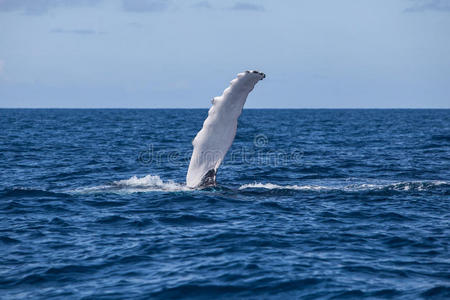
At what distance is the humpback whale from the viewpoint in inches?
460

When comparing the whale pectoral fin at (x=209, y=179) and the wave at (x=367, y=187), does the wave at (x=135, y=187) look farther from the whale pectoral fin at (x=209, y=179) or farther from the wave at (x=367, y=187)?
the wave at (x=367, y=187)

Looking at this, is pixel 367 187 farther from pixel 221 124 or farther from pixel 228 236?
pixel 228 236

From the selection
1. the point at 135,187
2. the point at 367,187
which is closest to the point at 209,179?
the point at 135,187

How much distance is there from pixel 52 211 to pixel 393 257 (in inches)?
283

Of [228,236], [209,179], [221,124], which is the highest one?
[221,124]

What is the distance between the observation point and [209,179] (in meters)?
13.4

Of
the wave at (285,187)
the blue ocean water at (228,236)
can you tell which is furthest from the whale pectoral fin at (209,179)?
the wave at (285,187)

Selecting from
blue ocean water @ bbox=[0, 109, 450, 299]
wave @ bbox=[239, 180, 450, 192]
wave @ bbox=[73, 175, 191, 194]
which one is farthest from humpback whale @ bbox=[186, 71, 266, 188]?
wave @ bbox=[239, 180, 450, 192]

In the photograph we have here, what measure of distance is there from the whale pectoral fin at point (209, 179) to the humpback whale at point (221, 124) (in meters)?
0.03

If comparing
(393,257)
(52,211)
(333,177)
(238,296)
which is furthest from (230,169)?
(238,296)

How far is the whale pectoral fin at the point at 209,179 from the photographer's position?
1303cm

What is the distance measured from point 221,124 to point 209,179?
1693 mm

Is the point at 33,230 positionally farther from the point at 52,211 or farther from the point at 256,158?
the point at 256,158

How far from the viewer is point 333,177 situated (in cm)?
1830
